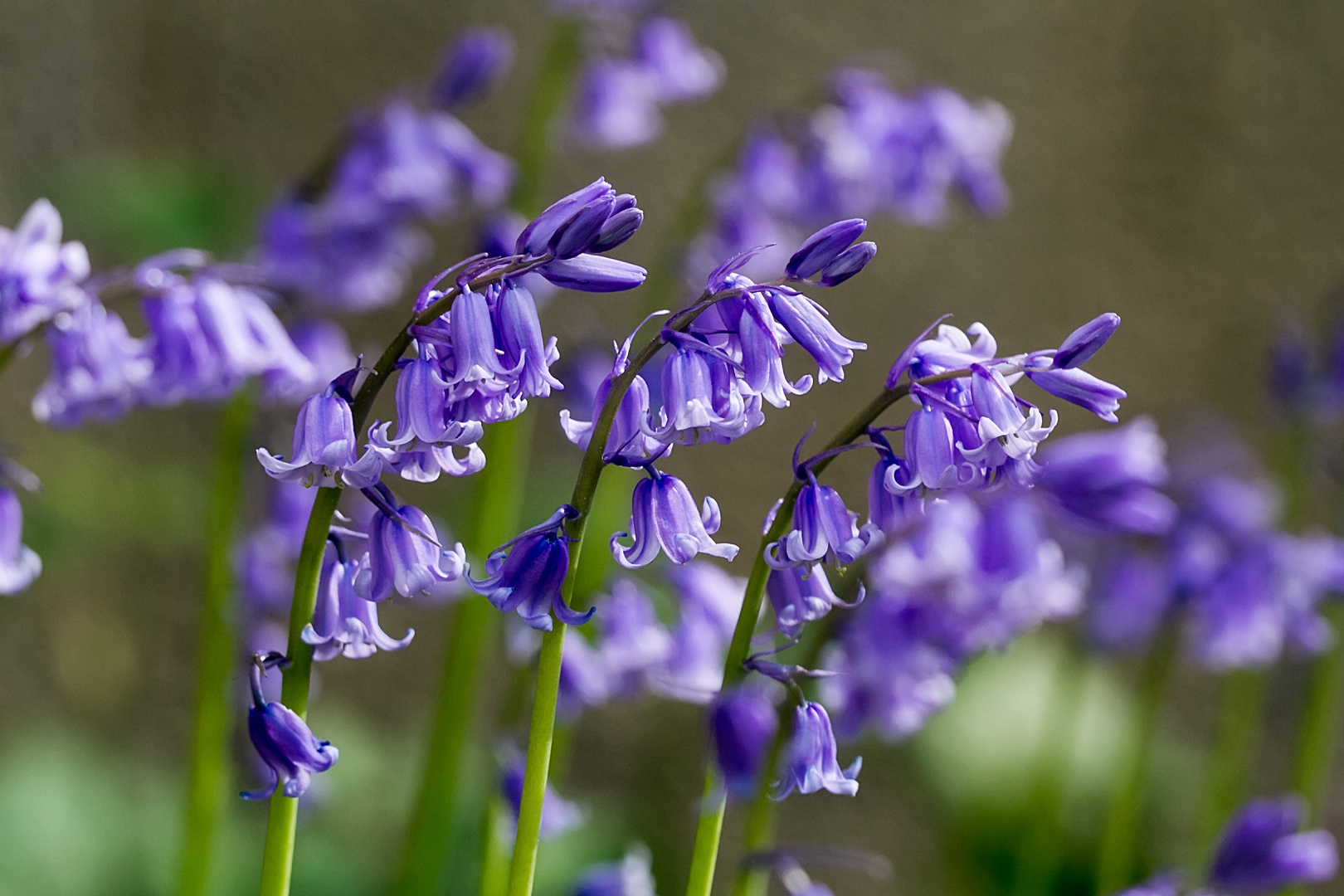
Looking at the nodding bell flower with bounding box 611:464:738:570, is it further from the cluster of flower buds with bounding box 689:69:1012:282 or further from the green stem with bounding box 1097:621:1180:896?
the green stem with bounding box 1097:621:1180:896

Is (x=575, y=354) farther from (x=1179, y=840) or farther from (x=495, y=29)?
(x=1179, y=840)

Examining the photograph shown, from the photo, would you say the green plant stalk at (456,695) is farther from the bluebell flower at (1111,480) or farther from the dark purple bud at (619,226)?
the dark purple bud at (619,226)

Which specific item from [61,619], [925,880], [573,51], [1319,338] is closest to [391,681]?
[61,619]

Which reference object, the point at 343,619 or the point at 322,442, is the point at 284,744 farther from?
the point at 322,442

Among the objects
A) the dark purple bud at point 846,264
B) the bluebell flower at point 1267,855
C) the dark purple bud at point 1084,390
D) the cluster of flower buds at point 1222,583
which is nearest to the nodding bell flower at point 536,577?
the dark purple bud at point 846,264

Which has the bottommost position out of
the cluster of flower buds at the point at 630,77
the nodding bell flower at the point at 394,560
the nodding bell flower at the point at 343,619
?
the nodding bell flower at the point at 343,619

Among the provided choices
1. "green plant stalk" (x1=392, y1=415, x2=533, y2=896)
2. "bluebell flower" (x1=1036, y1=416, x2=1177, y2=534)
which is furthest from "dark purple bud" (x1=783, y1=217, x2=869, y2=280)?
"green plant stalk" (x1=392, y1=415, x2=533, y2=896)

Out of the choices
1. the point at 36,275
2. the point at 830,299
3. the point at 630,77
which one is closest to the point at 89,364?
the point at 36,275
